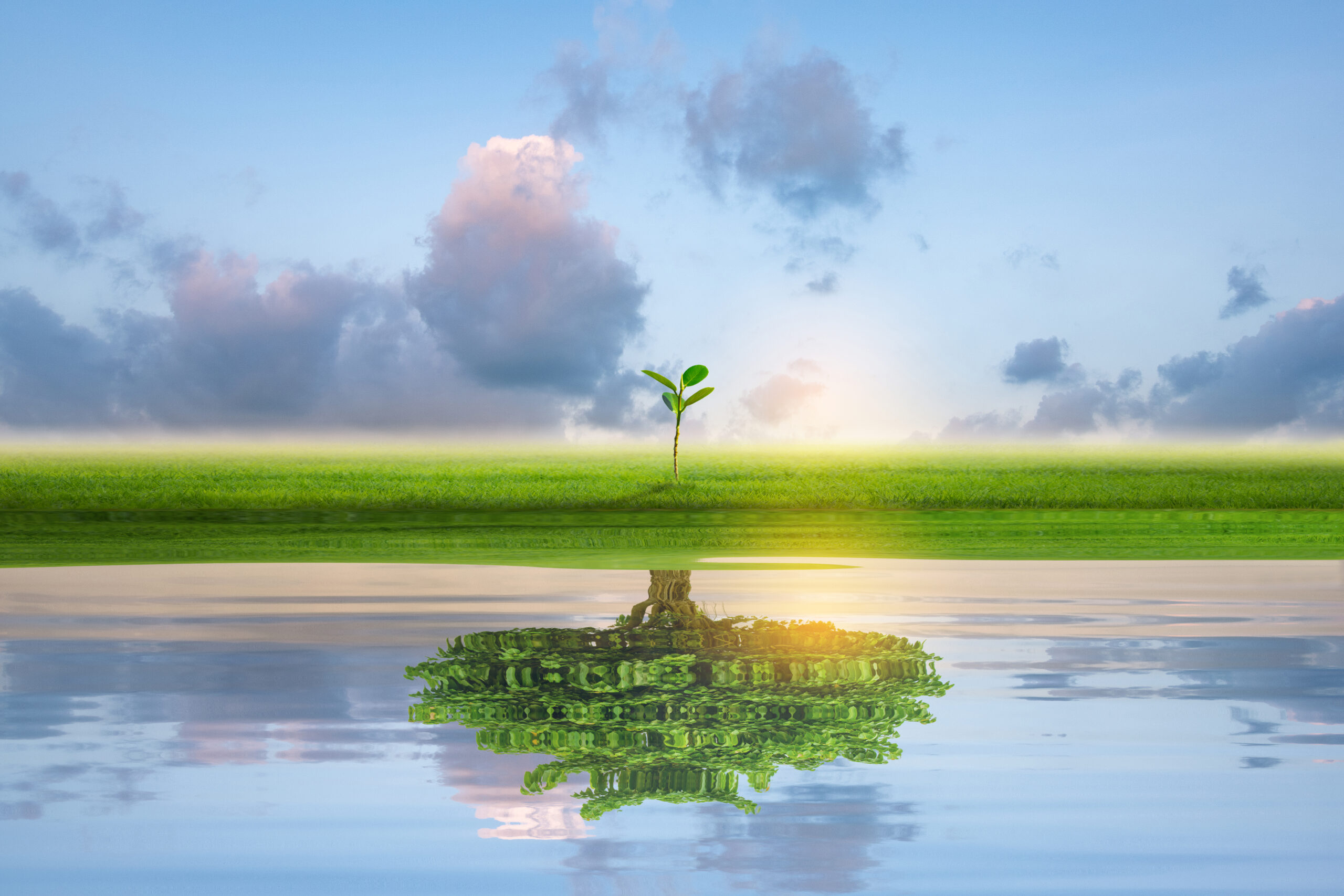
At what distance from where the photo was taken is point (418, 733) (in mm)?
7141

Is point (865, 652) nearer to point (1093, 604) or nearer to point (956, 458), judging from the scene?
point (1093, 604)

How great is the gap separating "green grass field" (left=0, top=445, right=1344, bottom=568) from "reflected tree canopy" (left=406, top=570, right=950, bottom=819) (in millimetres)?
7048

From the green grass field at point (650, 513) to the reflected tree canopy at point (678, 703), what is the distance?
7.05 m

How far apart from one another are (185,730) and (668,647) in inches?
132

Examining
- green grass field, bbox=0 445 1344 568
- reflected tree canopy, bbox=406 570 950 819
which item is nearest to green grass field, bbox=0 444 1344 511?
green grass field, bbox=0 445 1344 568

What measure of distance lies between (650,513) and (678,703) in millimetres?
19136

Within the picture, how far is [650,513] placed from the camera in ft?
85.7

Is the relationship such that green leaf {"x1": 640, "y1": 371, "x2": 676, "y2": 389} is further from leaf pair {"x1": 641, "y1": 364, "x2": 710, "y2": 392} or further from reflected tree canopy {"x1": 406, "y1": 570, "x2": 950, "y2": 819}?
reflected tree canopy {"x1": 406, "y1": 570, "x2": 950, "y2": 819}

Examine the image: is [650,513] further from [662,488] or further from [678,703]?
[678,703]

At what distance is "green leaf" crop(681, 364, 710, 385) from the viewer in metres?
30.4

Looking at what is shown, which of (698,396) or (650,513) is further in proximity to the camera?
(698,396)

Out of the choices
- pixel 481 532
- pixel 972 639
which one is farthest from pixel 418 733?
pixel 481 532

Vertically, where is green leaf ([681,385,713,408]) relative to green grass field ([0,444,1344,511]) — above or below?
above

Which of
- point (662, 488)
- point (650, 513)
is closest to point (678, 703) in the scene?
point (650, 513)
